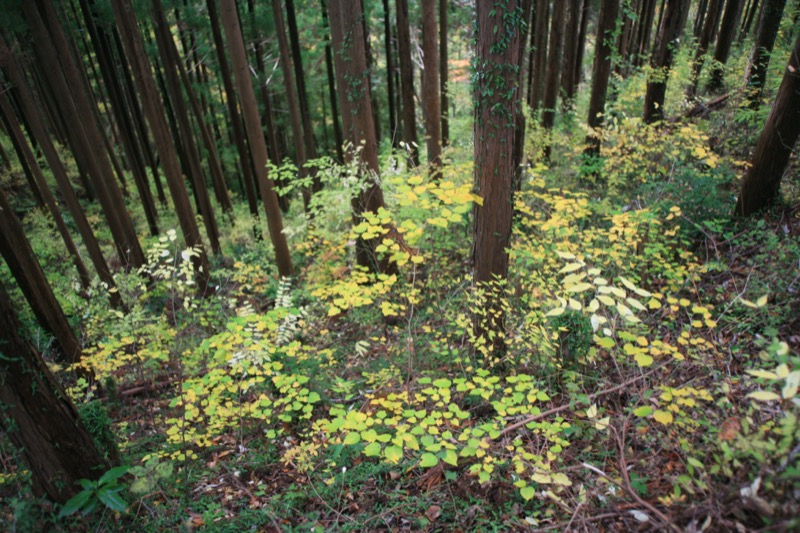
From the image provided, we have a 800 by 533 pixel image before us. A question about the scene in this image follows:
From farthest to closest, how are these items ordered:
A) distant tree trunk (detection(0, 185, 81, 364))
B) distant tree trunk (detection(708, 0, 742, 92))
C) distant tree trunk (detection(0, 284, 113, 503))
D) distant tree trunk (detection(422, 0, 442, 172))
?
1. distant tree trunk (detection(708, 0, 742, 92))
2. distant tree trunk (detection(422, 0, 442, 172))
3. distant tree trunk (detection(0, 185, 81, 364))
4. distant tree trunk (detection(0, 284, 113, 503))

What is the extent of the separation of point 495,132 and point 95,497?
4.47 metres

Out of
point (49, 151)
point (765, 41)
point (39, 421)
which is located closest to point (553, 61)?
point (765, 41)

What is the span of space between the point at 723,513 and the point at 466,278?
11.8 feet

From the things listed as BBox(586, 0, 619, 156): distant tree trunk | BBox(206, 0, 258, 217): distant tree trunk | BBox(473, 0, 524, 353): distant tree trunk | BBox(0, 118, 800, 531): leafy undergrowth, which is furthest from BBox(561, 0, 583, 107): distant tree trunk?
BBox(206, 0, 258, 217): distant tree trunk

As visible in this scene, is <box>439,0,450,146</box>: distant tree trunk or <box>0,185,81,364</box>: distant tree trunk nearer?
<box>0,185,81,364</box>: distant tree trunk

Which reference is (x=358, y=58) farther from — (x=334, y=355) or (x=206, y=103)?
(x=206, y=103)

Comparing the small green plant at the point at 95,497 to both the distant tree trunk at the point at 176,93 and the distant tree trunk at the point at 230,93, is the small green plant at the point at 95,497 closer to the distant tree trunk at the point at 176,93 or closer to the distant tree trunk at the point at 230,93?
the distant tree trunk at the point at 176,93

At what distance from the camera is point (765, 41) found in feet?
23.8

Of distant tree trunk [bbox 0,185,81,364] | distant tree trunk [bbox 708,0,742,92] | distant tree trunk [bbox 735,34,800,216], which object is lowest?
distant tree trunk [bbox 0,185,81,364]

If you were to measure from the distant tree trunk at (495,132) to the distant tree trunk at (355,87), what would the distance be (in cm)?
216

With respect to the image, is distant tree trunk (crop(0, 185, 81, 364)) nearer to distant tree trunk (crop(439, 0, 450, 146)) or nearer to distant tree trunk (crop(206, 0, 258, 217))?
distant tree trunk (crop(206, 0, 258, 217))

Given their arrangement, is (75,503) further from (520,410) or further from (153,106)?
(153,106)

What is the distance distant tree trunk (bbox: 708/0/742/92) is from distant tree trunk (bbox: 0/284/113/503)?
12145mm

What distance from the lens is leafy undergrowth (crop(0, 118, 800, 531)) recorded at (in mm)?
2359
